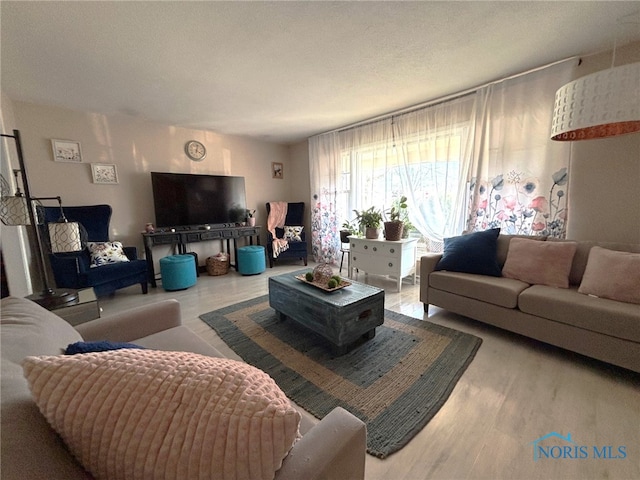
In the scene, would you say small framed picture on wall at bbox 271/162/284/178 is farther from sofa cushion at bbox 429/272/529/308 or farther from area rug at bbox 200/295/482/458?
sofa cushion at bbox 429/272/529/308

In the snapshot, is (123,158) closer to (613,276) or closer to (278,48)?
(278,48)

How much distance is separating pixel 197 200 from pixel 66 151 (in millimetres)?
1489

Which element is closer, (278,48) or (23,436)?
(23,436)

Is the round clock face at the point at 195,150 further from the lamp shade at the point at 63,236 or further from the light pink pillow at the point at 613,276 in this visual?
the light pink pillow at the point at 613,276

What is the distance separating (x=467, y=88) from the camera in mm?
2676

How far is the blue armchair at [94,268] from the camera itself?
8.46 ft

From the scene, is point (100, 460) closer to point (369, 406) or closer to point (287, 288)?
point (369, 406)

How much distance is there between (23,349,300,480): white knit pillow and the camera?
1.39ft

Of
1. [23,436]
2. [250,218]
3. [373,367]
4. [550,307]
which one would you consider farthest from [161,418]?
[250,218]

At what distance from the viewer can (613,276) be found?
65.7 inches

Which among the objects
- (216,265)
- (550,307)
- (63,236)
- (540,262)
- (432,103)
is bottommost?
(216,265)

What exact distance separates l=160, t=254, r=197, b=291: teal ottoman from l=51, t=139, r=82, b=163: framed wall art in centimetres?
158

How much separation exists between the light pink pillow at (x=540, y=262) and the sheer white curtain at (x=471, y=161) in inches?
18.7

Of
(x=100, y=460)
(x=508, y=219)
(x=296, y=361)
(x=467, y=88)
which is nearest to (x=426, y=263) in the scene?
(x=508, y=219)
